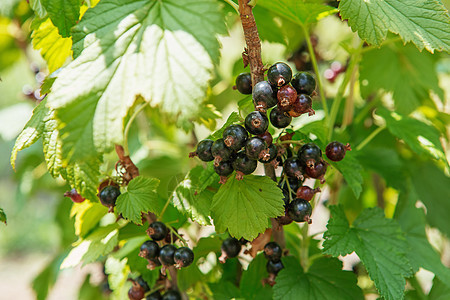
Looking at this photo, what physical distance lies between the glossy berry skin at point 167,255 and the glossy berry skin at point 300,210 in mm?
227

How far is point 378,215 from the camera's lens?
2.65 feet

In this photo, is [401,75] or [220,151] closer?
[220,151]

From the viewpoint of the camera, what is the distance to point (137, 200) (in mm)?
688

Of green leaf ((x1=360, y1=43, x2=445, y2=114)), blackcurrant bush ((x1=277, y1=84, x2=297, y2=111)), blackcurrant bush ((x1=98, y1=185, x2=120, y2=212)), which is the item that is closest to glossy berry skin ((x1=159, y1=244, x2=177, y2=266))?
blackcurrant bush ((x1=98, y1=185, x2=120, y2=212))

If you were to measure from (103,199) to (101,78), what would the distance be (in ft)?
0.99

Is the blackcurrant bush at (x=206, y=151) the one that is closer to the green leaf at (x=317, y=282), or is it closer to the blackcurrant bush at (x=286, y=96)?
the blackcurrant bush at (x=286, y=96)

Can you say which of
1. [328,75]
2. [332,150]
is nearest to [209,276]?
[332,150]

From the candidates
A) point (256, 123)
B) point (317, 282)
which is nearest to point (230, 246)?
point (317, 282)

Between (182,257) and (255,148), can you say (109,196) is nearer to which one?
(182,257)

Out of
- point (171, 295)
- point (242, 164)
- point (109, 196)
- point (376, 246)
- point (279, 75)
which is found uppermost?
point (279, 75)

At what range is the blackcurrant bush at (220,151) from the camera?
0.60 meters

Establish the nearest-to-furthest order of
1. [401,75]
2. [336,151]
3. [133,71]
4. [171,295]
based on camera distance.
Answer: [133,71], [336,151], [171,295], [401,75]

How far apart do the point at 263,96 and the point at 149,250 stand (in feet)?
1.17

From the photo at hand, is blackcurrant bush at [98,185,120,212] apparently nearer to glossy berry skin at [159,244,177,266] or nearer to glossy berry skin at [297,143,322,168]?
glossy berry skin at [159,244,177,266]
